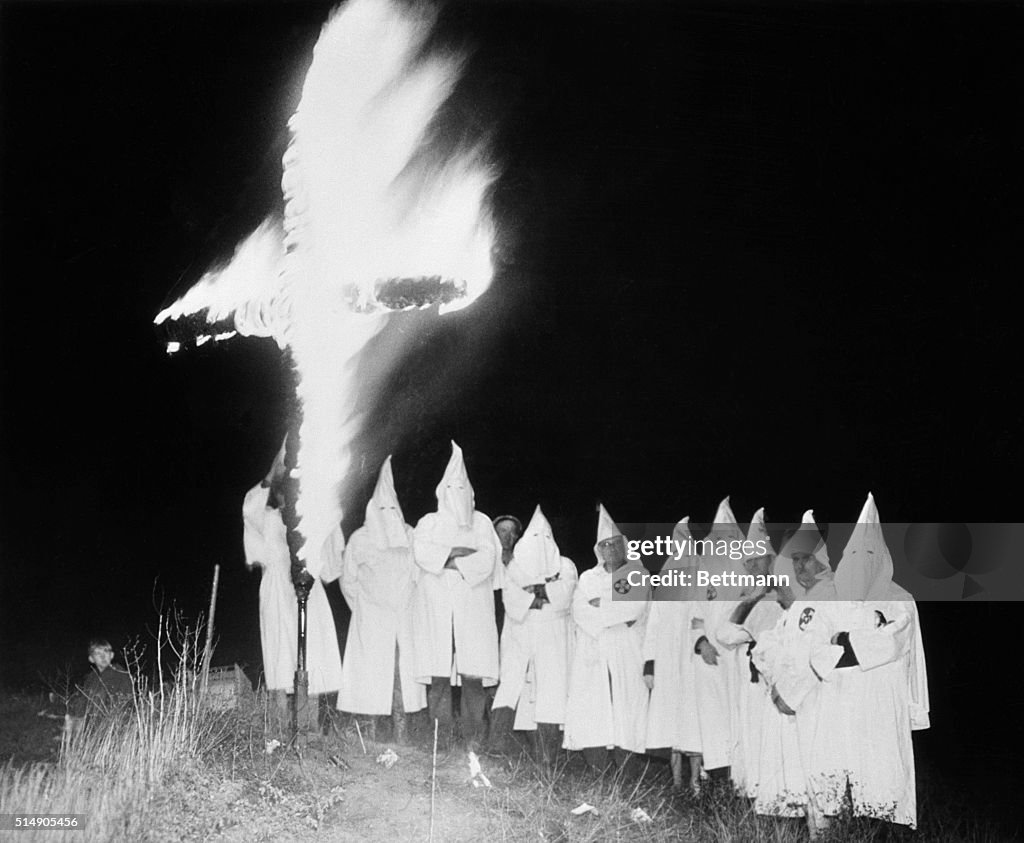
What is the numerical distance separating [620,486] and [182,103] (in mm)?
3365

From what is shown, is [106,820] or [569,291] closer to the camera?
[106,820]

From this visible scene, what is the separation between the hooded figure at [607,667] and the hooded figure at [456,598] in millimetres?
482

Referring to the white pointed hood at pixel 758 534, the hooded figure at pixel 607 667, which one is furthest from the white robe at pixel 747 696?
the hooded figure at pixel 607 667

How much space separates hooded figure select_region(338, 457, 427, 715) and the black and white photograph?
23 millimetres

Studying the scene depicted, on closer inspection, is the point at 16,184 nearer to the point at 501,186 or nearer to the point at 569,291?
the point at 501,186

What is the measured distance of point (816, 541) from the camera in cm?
549

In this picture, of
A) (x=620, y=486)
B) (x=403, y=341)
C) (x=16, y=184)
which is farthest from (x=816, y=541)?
(x=16, y=184)

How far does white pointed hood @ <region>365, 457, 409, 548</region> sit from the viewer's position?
5766 millimetres

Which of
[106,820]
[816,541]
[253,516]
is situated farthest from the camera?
[253,516]

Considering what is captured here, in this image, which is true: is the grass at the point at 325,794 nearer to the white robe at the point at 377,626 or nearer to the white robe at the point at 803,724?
the white robe at the point at 803,724

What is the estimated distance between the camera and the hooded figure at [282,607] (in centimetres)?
576

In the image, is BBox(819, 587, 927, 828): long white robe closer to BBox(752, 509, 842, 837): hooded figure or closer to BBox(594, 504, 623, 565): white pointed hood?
BBox(752, 509, 842, 837): hooded figure

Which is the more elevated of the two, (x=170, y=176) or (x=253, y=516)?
(x=170, y=176)

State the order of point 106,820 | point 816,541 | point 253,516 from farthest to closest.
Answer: point 253,516 → point 816,541 → point 106,820
